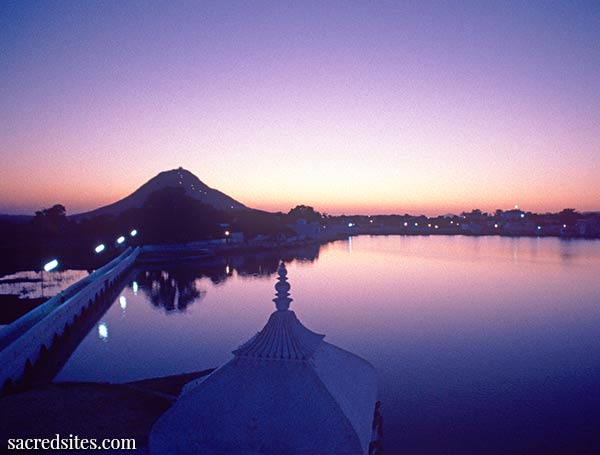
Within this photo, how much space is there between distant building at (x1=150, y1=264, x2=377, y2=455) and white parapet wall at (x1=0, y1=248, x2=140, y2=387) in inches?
437

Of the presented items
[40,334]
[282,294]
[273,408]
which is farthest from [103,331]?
[273,408]

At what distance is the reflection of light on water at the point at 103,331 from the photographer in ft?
86.1

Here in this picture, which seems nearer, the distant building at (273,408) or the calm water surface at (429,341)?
the distant building at (273,408)

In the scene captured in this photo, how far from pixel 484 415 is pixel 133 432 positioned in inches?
464

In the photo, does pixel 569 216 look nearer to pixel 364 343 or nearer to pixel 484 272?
pixel 484 272

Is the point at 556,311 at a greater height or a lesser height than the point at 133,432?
lesser

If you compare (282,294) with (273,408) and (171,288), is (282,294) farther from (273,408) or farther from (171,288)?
(171,288)

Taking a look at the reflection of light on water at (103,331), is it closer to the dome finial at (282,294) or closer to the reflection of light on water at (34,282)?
the reflection of light on water at (34,282)

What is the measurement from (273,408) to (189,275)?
162 feet

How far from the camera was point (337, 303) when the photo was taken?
38500 millimetres

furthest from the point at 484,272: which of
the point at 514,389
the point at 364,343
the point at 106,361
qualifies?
the point at 106,361

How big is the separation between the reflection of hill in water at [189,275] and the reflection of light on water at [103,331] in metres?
5.88

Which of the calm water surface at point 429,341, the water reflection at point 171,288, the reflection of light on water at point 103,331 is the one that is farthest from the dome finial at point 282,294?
the water reflection at point 171,288

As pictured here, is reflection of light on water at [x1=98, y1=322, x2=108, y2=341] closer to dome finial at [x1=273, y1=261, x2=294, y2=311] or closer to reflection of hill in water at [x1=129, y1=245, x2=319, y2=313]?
reflection of hill in water at [x1=129, y1=245, x2=319, y2=313]
